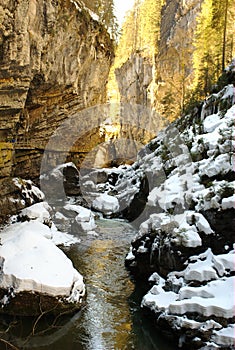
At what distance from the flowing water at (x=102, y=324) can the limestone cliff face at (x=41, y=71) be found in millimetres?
9217

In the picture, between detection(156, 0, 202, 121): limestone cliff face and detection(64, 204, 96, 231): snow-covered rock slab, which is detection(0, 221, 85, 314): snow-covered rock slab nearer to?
detection(64, 204, 96, 231): snow-covered rock slab

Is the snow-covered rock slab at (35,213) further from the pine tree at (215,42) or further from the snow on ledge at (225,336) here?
the pine tree at (215,42)

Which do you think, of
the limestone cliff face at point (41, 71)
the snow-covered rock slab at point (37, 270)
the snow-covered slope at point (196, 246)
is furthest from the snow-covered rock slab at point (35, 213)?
the snow-covered slope at point (196, 246)

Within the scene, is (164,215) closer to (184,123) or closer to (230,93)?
(230,93)

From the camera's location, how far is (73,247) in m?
16.4

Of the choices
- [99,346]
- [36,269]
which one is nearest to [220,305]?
[99,346]

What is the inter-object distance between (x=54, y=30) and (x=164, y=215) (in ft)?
42.2

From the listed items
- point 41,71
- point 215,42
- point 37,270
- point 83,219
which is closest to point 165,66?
point 215,42

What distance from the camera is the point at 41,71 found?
730 inches

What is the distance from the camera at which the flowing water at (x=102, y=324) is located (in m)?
8.21

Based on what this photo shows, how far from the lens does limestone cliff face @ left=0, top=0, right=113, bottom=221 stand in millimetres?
14906

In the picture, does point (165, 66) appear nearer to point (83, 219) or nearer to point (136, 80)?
point (136, 80)

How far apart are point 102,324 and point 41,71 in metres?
14.6

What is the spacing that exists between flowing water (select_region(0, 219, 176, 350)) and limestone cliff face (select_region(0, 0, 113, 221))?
9217mm
